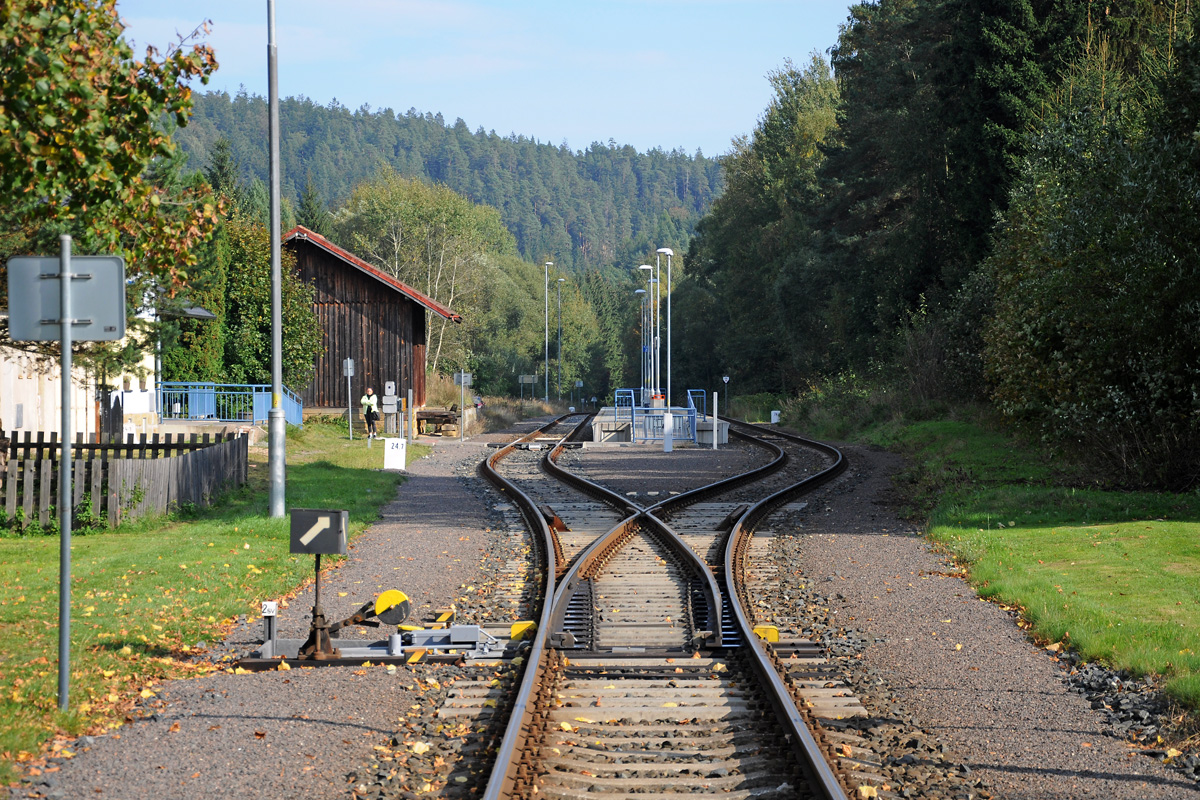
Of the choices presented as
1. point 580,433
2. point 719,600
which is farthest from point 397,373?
point 719,600

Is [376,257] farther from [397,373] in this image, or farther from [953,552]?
[953,552]

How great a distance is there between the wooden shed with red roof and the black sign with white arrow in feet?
124

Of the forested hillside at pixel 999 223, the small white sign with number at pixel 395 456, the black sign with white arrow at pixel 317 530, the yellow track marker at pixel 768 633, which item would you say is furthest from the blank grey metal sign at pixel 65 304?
the small white sign with number at pixel 395 456

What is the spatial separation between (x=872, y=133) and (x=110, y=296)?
4690cm

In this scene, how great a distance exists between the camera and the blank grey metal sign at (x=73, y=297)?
727 centimetres

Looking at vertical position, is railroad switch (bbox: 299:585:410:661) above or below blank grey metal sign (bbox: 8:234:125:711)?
below

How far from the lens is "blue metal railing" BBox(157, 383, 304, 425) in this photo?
116 feet

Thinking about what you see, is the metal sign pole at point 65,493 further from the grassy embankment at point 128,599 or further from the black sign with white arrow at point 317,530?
the black sign with white arrow at point 317,530

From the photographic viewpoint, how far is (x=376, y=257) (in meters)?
82.5

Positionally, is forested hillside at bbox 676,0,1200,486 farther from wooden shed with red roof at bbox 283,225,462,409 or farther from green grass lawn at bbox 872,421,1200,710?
wooden shed with red roof at bbox 283,225,462,409

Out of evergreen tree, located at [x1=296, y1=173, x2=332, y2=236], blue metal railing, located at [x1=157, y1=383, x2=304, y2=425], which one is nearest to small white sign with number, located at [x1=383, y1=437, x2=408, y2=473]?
blue metal railing, located at [x1=157, y1=383, x2=304, y2=425]

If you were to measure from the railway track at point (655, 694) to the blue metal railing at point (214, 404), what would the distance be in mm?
24912

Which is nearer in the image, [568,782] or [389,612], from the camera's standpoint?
[568,782]

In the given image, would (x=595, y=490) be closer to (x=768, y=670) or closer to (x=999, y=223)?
(x=768, y=670)
